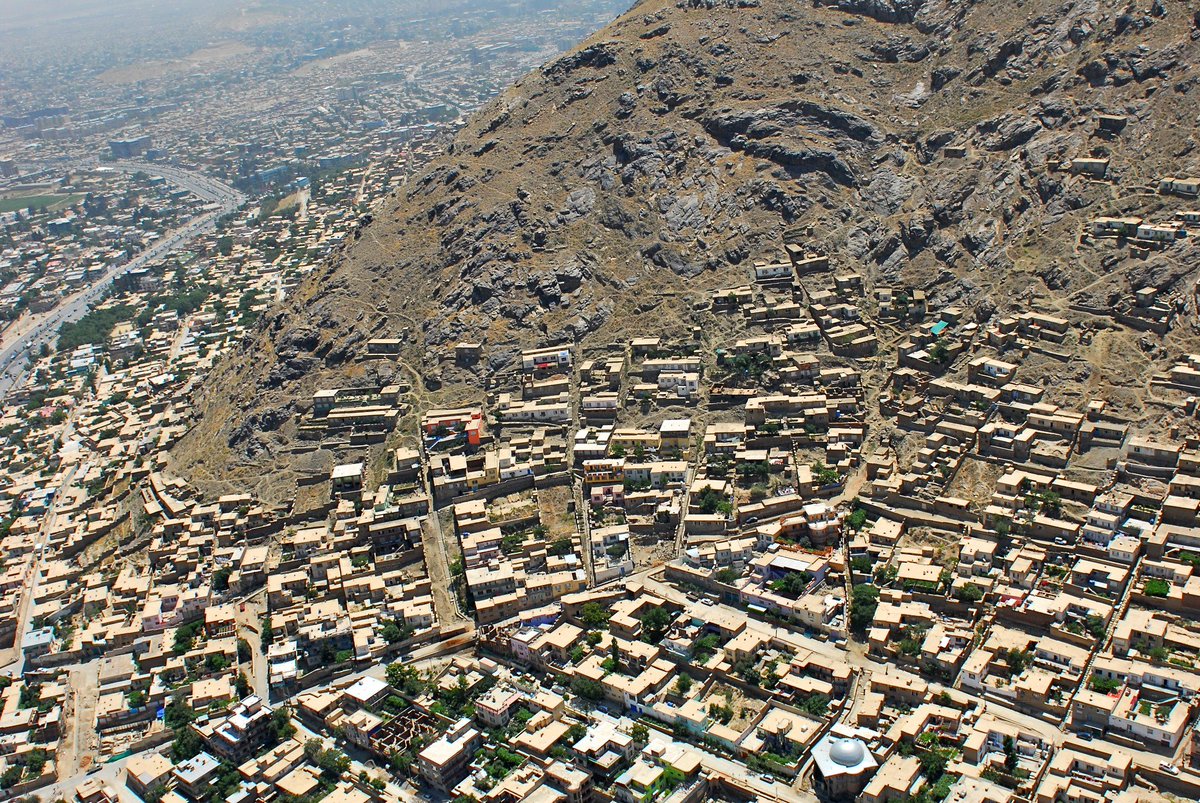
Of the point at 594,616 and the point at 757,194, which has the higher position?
the point at 757,194

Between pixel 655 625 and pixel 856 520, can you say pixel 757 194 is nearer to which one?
pixel 856 520

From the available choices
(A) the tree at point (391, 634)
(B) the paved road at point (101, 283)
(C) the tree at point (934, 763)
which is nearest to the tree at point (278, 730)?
(A) the tree at point (391, 634)

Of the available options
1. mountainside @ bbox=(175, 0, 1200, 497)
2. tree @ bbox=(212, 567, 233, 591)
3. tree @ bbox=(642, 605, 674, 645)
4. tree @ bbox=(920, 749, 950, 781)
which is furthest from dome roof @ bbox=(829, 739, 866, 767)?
tree @ bbox=(212, 567, 233, 591)

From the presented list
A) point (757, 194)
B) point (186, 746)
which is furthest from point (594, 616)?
point (757, 194)

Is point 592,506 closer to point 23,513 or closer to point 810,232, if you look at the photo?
point 810,232

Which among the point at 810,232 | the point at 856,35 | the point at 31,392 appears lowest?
the point at 31,392

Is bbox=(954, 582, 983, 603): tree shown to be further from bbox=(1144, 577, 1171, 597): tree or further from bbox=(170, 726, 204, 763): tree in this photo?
bbox=(170, 726, 204, 763): tree

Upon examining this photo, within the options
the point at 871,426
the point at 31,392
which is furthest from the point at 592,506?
the point at 31,392
